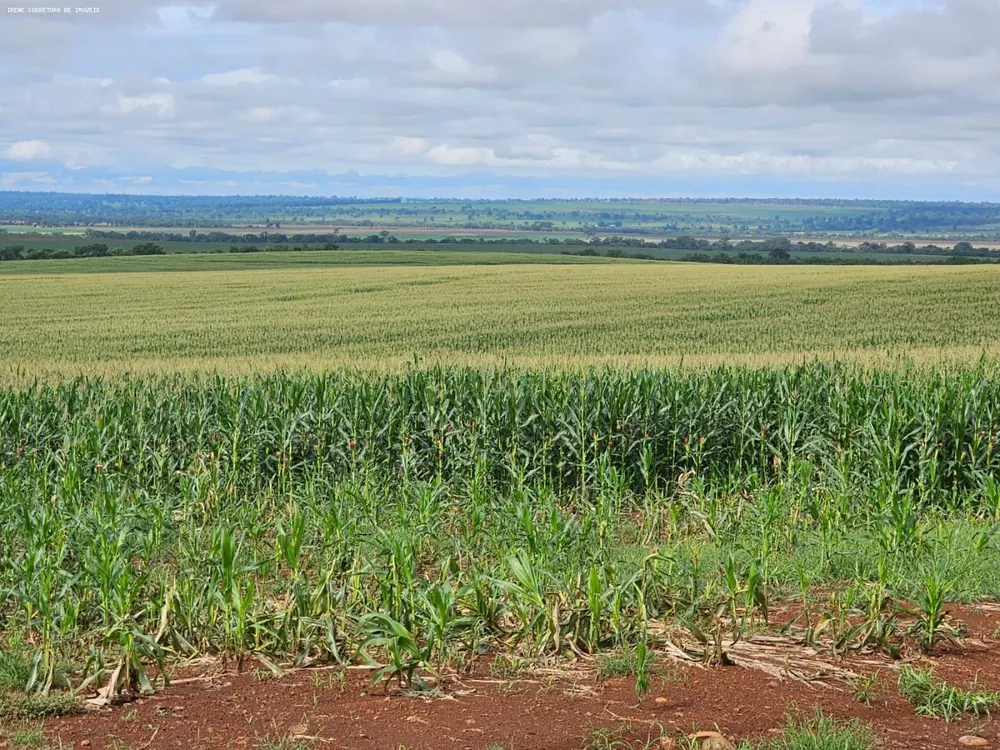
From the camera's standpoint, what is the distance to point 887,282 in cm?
4338

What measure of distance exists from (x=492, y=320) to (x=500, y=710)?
29.1 m

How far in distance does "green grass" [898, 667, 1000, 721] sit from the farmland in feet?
0.05

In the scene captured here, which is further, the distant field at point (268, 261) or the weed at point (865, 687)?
the distant field at point (268, 261)

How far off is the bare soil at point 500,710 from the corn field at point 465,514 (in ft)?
0.80

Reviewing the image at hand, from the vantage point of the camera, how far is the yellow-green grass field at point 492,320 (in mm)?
23812

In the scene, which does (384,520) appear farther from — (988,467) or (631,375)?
(988,467)

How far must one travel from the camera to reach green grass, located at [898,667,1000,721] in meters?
4.98

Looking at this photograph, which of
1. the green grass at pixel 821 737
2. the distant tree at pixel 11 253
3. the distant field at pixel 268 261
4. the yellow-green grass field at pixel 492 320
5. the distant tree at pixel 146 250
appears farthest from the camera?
the distant tree at pixel 146 250

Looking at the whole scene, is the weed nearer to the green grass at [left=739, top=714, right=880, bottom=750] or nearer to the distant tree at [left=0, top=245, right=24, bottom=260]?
the green grass at [left=739, top=714, right=880, bottom=750]

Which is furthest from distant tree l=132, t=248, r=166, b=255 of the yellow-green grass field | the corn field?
the corn field

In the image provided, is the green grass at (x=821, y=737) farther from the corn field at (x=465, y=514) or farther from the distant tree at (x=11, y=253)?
the distant tree at (x=11, y=253)

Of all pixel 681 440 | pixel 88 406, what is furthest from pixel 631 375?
pixel 88 406

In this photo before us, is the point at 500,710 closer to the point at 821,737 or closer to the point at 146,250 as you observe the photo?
the point at 821,737

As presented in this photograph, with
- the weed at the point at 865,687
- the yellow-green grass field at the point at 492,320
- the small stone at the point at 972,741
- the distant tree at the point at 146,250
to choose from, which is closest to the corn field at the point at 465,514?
the weed at the point at 865,687
